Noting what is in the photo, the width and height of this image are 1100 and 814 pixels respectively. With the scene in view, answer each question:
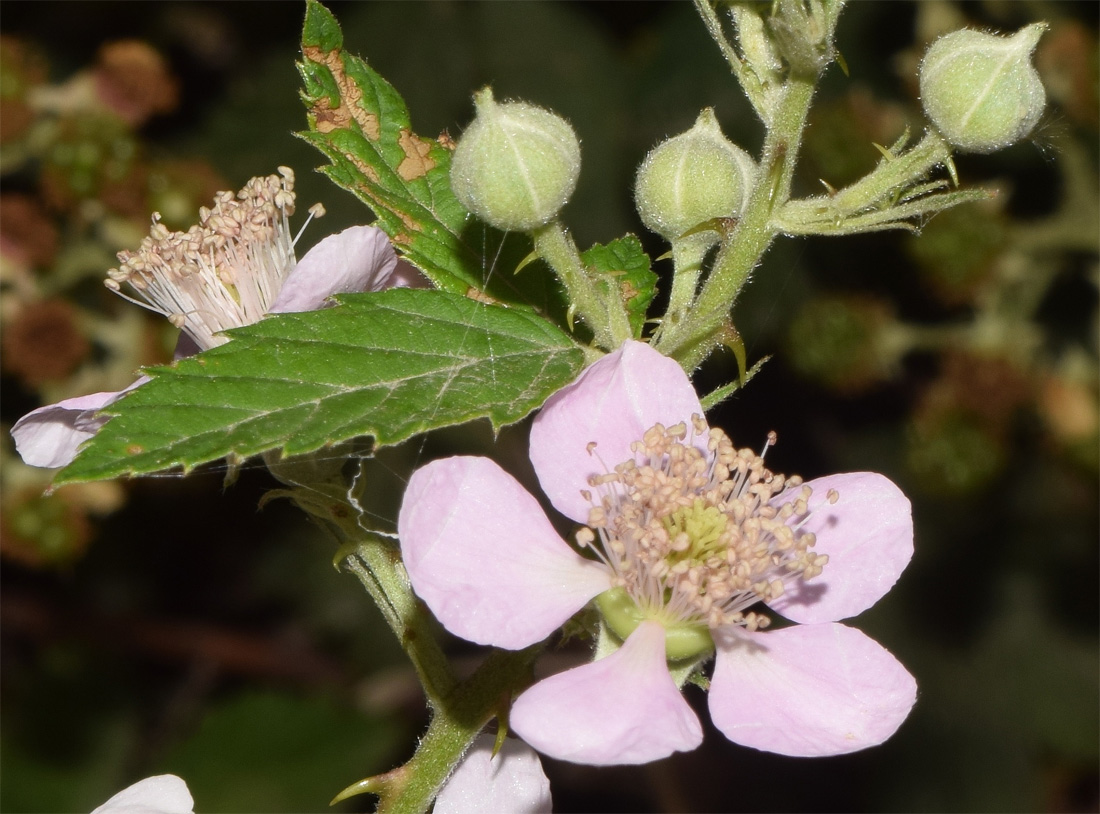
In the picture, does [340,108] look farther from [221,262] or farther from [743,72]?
[743,72]

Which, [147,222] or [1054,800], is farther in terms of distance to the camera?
[1054,800]

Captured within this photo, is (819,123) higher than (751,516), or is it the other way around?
(751,516)

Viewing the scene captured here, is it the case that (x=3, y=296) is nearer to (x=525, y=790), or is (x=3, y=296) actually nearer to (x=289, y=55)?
(x=289, y=55)

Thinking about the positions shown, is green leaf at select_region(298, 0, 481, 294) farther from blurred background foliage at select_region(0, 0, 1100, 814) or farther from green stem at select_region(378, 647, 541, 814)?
blurred background foliage at select_region(0, 0, 1100, 814)

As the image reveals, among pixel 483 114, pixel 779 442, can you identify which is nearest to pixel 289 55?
pixel 779 442

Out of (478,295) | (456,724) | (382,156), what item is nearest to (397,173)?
(382,156)

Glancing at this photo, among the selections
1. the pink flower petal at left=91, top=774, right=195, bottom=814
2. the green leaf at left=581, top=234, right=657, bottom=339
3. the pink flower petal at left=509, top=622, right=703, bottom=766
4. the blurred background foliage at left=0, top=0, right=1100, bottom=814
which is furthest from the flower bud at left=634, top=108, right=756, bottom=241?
the blurred background foliage at left=0, top=0, right=1100, bottom=814

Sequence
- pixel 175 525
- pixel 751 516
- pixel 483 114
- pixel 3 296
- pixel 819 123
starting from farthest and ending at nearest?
pixel 175 525, pixel 819 123, pixel 3 296, pixel 751 516, pixel 483 114
